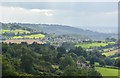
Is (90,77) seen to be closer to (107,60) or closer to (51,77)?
(51,77)

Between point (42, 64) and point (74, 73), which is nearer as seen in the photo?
point (74, 73)

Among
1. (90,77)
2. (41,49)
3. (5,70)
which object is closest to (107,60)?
(41,49)

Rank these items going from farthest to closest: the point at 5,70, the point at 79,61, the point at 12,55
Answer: the point at 79,61
the point at 12,55
the point at 5,70

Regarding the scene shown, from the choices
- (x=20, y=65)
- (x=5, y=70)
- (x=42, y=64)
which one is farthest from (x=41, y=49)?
(x=5, y=70)

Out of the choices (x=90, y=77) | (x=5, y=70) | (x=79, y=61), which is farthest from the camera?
(x=79, y=61)

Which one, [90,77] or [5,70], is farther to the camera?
[90,77]

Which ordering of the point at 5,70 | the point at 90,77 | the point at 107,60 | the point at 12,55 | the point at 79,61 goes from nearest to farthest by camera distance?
the point at 5,70, the point at 90,77, the point at 12,55, the point at 79,61, the point at 107,60

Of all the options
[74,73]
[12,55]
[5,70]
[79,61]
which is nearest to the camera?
[5,70]

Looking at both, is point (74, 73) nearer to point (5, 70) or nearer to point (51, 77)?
point (51, 77)
